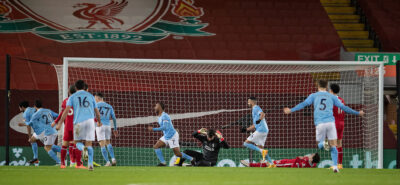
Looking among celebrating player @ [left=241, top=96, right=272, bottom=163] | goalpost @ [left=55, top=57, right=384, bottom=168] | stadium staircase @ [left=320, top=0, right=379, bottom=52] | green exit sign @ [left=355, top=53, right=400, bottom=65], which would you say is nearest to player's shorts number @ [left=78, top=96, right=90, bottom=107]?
goalpost @ [left=55, top=57, right=384, bottom=168]

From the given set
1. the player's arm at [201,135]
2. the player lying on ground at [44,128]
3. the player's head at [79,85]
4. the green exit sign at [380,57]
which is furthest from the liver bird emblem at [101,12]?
the player's head at [79,85]

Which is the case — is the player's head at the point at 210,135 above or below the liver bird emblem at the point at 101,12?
below

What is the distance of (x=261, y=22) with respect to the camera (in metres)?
17.5

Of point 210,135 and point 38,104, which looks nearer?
point 210,135

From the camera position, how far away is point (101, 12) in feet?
57.9

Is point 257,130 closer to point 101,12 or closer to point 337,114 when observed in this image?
point 337,114

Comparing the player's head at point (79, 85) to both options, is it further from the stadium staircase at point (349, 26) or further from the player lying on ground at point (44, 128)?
the stadium staircase at point (349, 26)

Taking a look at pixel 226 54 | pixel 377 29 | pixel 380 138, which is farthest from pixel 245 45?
pixel 380 138

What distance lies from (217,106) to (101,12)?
19.8 feet

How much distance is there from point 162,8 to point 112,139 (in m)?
5.92

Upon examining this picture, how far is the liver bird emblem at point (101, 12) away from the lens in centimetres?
1728

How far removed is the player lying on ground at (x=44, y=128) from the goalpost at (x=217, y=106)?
961 millimetres

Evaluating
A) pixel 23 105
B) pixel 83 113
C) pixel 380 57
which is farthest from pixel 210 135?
pixel 380 57

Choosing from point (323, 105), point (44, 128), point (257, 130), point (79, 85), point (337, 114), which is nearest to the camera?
point (79, 85)
